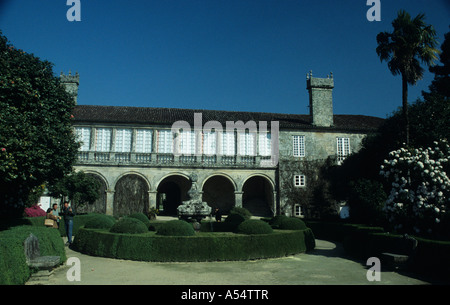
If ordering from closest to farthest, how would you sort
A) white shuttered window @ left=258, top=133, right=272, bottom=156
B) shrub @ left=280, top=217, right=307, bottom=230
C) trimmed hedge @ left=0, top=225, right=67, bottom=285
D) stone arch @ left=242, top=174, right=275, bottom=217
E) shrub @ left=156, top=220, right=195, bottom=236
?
trimmed hedge @ left=0, top=225, right=67, bottom=285
shrub @ left=156, top=220, right=195, bottom=236
shrub @ left=280, top=217, right=307, bottom=230
white shuttered window @ left=258, top=133, right=272, bottom=156
stone arch @ left=242, top=174, right=275, bottom=217

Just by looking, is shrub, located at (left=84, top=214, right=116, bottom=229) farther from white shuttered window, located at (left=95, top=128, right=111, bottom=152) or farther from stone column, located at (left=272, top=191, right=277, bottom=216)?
stone column, located at (left=272, top=191, right=277, bottom=216)

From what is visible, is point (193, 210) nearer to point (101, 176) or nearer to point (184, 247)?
point (184, 247)

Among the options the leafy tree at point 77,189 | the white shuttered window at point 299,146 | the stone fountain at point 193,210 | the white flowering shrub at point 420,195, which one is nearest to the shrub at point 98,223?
the stone fountain at point 193,210

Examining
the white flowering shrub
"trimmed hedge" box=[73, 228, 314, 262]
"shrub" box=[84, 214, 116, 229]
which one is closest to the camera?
the white flowering shrub

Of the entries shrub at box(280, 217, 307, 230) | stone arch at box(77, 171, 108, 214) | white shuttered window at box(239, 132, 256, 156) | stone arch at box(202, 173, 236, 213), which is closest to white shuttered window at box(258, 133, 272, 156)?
white shuttered window at box(239, 132, 256, 156)

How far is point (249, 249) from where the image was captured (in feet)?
41.8

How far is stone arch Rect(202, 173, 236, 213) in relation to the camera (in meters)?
32.0

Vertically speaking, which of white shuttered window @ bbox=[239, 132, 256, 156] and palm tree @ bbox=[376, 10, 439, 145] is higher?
palm tree @ bbox=[376, 10, 439, 145]

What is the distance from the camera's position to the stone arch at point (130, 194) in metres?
28.1

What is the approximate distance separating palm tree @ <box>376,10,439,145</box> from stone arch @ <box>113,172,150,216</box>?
1973 centimetres

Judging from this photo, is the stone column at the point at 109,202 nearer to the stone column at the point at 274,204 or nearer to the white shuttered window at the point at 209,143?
the white shuttered window at the point at 209,143

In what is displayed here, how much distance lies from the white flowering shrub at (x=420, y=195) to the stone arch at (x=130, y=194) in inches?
784
